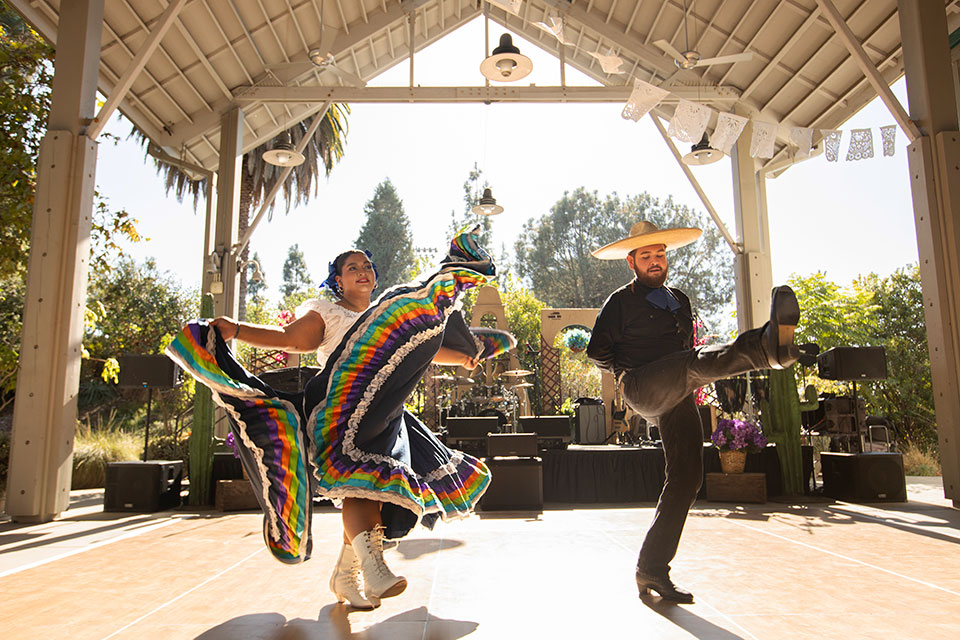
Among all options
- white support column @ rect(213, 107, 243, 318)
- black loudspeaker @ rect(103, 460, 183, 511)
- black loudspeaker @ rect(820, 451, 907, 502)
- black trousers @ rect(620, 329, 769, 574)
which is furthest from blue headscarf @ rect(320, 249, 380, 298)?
white support column @ rect(213, 107, 243, 318)

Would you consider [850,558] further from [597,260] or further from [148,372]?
[597,260]

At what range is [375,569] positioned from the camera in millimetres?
2123

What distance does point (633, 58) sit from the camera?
9.57 meters

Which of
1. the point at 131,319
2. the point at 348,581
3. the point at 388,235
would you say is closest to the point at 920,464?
the point at 348,581

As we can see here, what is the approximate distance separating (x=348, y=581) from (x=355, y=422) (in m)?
0.59

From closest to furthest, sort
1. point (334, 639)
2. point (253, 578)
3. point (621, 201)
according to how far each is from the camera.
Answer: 1. point (334, 639)
2. point (253, 578)
3. point (621, 201)

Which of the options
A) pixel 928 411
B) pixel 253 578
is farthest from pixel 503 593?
pixel 928 411

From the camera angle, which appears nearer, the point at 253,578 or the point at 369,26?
the point at 253,578

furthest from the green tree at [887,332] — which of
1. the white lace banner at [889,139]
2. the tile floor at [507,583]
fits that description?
the tile floor at [507,583]

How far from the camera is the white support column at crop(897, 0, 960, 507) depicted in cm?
535

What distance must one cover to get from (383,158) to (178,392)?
26.6 meters

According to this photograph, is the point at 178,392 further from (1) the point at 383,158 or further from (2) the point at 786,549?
(1) the point at 383,158

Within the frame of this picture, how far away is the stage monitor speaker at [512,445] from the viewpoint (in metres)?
5.78

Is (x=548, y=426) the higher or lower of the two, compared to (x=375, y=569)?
higher
